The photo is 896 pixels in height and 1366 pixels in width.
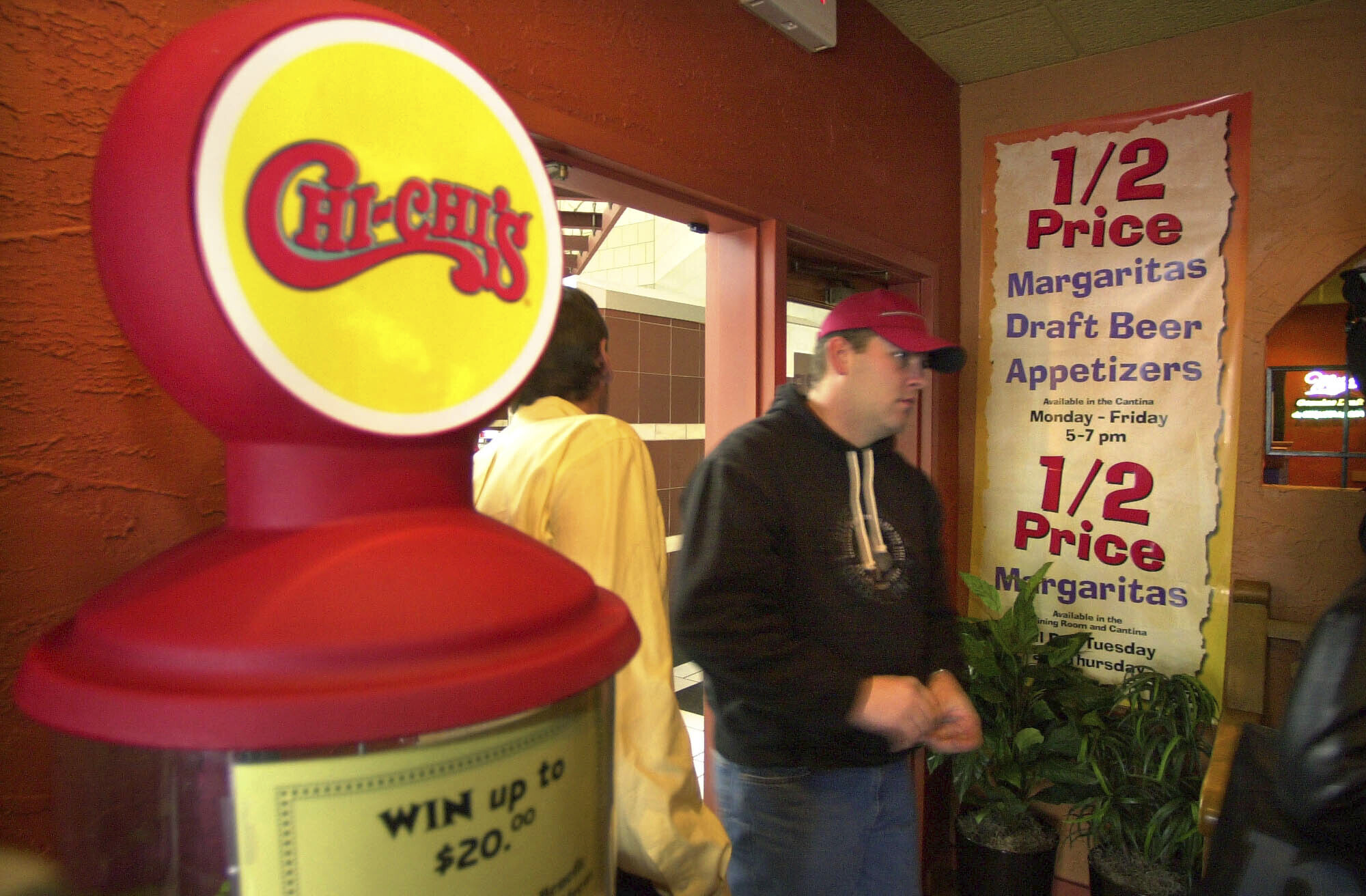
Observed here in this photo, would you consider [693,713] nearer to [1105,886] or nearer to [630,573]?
[1105,886]

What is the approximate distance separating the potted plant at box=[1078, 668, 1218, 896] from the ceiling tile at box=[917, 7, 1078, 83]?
2.11m

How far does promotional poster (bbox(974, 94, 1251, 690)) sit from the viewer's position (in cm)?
267

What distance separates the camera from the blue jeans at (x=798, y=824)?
1417 mm

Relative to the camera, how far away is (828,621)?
4.52ft

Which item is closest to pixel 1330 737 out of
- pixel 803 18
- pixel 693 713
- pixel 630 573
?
pixel 630 573

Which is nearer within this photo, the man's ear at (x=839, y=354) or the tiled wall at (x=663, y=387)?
the man's ear at (x=839, y=354)

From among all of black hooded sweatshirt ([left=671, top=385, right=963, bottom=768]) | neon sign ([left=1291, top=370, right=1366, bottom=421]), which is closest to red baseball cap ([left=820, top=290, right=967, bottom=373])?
black hooded sweatshirt ([left=671, top=385, right=963, bottom=768])

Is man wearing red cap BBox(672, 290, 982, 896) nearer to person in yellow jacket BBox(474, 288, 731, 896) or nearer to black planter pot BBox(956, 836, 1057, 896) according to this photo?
person in yellow jacket BBox(474, 288, 731, 896)

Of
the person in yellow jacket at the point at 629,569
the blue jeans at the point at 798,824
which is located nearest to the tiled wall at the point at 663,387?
the blue jeans at the point at 798,824

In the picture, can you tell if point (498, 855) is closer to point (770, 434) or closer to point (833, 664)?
point (833, 664)

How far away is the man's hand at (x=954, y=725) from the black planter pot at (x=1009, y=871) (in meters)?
1.46

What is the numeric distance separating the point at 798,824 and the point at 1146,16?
266cm

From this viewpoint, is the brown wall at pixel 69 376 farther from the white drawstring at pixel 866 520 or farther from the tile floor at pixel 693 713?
the tile floor at pixel 693 713

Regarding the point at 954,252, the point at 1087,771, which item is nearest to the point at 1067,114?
the point at 954,252
